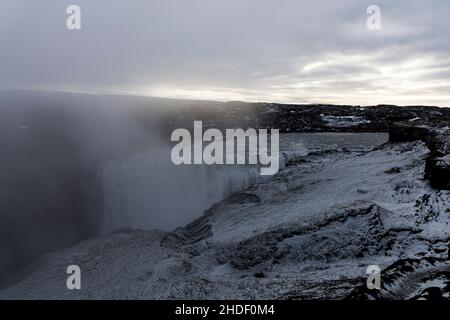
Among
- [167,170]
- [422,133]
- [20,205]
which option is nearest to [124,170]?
[167,170]

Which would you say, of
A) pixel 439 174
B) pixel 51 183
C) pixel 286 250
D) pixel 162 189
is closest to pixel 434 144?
pixel 439 174

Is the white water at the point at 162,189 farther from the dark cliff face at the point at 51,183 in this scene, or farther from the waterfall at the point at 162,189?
the dark cliff face at the point at 51,183

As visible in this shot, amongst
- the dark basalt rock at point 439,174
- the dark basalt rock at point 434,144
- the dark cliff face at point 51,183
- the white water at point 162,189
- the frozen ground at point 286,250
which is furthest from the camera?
the white water at point 162,189

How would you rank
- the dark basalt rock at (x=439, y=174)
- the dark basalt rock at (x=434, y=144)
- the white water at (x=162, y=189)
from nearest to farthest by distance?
1. the dark basalt rock at (x=439, y=174)
2. the dark basalt rock at (x=434, y=144)
3. the white water at (x=162, y=189)

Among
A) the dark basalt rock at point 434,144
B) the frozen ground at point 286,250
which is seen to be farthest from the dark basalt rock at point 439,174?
the frozen ground at point 286,250

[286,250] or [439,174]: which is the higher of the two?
[439,174]

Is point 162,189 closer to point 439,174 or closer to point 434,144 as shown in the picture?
point 439,174

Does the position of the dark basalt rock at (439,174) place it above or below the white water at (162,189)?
above
